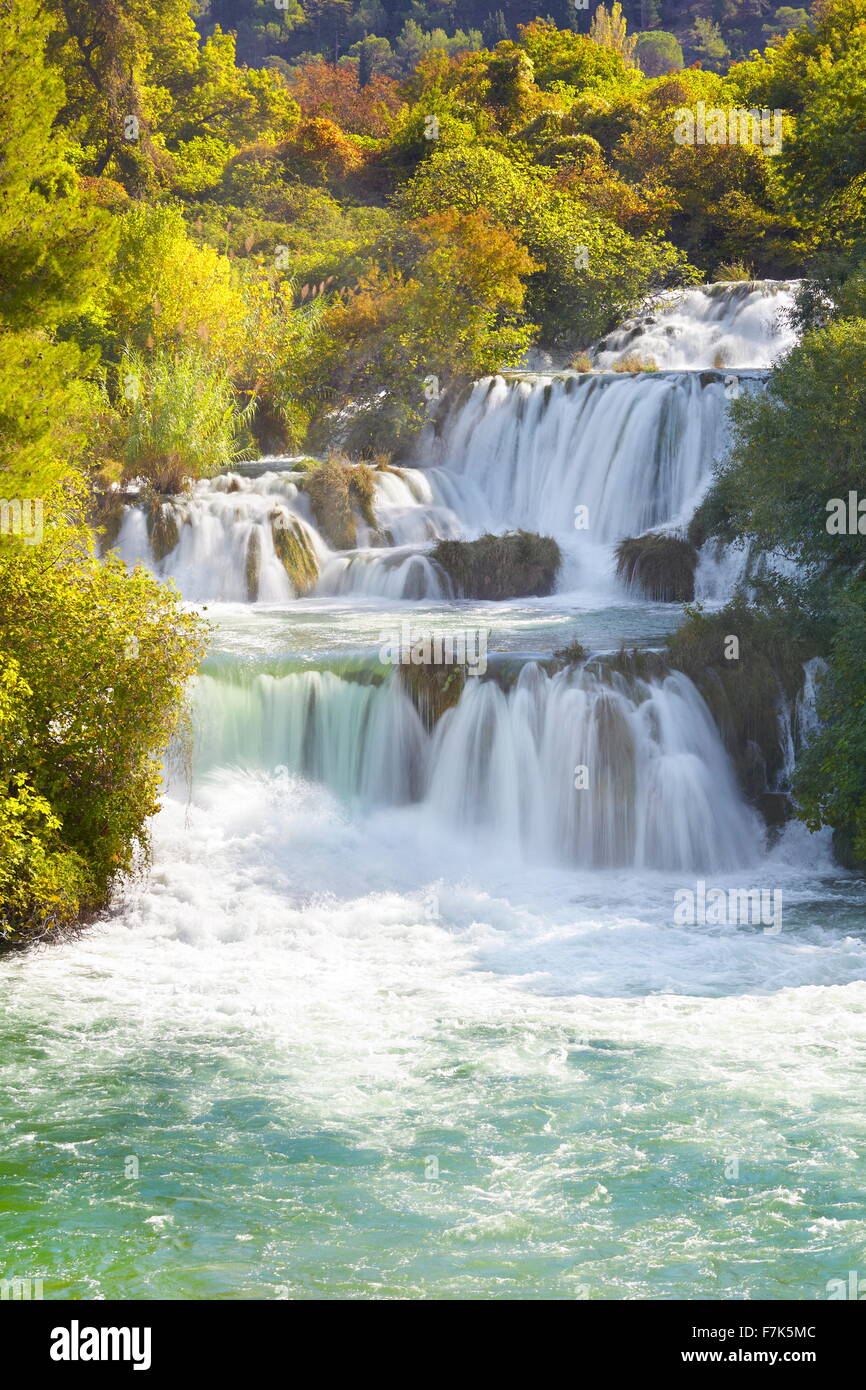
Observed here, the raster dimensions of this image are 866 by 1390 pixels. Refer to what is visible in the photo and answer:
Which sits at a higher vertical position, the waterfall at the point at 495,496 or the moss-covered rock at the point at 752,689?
the waterfall at the point at 495,496

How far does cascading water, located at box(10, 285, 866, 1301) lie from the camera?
9156mm

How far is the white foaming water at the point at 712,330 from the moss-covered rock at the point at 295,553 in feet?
36.6

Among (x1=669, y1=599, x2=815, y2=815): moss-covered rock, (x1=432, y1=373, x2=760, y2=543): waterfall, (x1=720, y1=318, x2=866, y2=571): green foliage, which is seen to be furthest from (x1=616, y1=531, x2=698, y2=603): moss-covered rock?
(x1=669, y1=599, x2=815, y2=815): moss-covered rock

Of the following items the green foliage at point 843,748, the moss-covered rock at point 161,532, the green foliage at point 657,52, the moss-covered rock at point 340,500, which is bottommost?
the green foliage at point 843,748

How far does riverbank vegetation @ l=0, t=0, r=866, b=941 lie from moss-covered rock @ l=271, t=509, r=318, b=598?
0.24ft

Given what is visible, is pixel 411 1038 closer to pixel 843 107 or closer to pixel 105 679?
pixel 105 679

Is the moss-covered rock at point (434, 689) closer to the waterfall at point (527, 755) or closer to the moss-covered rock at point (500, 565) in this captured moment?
the waterfall at point (527, 755)

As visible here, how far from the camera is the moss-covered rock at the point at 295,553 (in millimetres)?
24375

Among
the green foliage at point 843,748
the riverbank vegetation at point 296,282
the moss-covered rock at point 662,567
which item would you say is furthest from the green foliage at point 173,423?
the green foliage at point 843,748

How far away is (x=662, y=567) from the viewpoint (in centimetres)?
2328

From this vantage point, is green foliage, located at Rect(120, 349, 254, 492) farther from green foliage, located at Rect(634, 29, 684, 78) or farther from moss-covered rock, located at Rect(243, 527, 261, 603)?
green foliage, located at Rect(634, 29, 684, 78)

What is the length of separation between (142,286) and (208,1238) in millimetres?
24245
